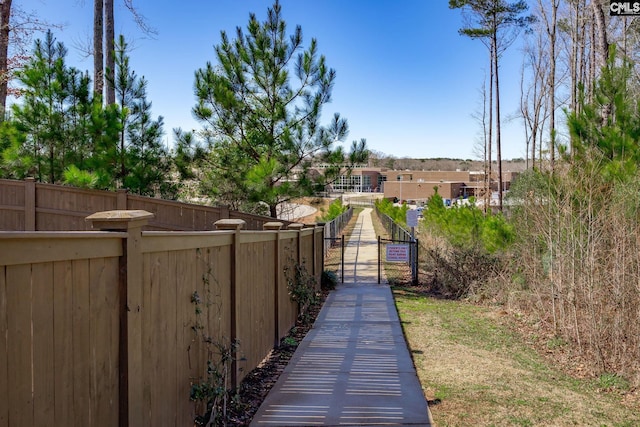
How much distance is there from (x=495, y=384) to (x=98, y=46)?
1389cm

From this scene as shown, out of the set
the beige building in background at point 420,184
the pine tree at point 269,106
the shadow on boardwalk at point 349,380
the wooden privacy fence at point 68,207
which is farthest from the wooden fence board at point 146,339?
the beige building in background at point 420,184

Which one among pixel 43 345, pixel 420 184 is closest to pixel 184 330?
Answer: pixel 43 345

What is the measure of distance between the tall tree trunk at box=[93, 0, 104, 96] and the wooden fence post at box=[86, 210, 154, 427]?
525 inches

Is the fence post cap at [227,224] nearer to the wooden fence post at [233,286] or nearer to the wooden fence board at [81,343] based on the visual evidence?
the wooden fence post at [233,286]

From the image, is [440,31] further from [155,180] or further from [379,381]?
[379,381]

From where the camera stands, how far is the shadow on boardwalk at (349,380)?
4.61 metres

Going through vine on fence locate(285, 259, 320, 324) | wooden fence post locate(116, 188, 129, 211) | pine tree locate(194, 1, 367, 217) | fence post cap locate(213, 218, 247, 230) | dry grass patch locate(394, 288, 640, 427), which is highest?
pine tree locate(194, 1, 367, 217)

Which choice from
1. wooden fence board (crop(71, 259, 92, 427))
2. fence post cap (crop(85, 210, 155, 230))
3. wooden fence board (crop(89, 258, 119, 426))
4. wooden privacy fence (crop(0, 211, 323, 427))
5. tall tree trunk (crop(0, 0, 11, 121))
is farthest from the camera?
tall tree trunk (crop(0, 0, 11, 121))

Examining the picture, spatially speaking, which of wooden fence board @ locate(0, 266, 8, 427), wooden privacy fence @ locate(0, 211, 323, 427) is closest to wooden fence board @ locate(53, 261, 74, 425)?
wooden privacy fence @ locate(0, 211, 323, 427)

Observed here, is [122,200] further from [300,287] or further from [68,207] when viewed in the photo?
[300,287]

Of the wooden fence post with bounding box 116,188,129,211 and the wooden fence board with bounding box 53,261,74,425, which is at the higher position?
the wooden fence post with bounding box 116,188,129,211

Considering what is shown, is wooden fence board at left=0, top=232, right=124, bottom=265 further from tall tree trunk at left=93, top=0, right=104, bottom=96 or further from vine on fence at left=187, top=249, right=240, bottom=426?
tall tree trunk at left=93, top=0, right=104, bottom=96

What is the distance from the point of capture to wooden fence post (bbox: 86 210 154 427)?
2.66 meters

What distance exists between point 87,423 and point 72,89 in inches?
449
